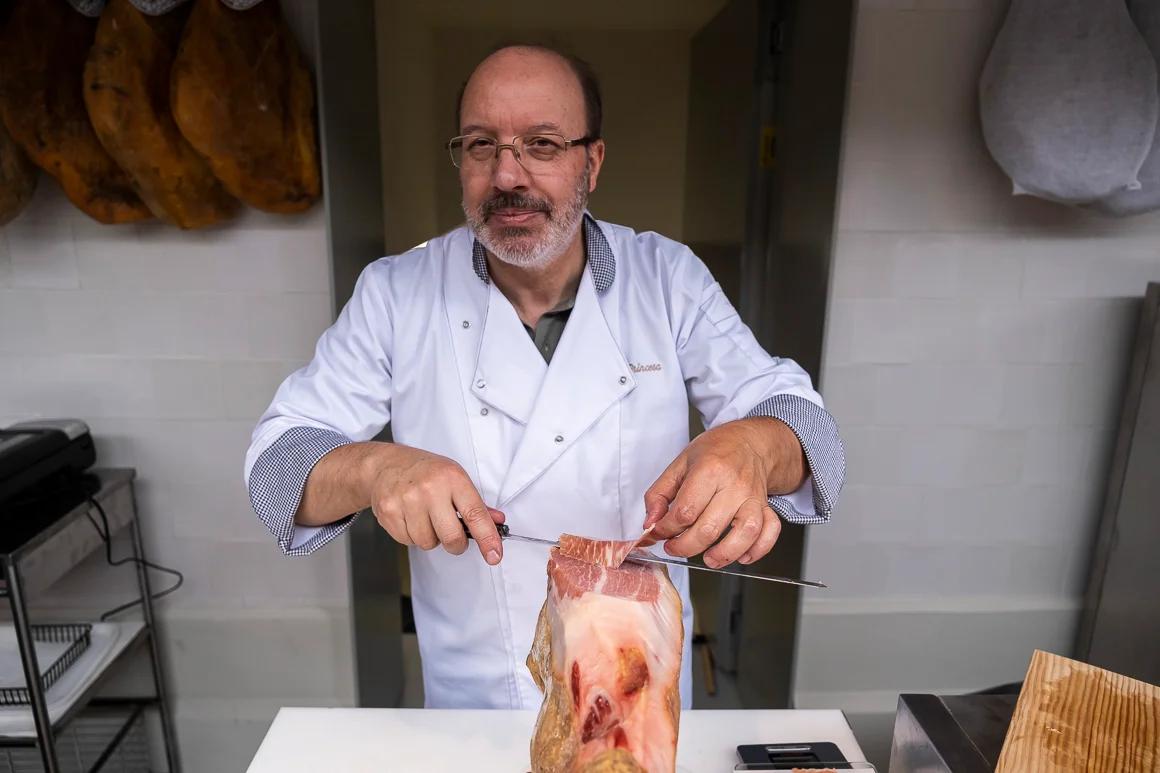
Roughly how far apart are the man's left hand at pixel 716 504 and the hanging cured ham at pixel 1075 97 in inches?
46.3

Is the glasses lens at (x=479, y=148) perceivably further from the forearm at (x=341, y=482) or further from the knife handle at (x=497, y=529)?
the knife handle at (x=497, y=529)

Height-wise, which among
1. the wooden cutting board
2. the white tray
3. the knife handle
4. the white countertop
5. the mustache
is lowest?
the white tray

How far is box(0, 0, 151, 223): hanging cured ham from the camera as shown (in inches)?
66.5

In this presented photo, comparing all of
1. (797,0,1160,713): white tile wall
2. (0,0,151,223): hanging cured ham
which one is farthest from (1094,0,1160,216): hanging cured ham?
(0,0,151,223): hanging cured ham

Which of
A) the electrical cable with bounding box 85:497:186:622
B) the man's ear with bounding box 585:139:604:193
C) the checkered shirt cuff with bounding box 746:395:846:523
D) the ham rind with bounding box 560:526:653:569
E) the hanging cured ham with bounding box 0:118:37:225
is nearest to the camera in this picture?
the ham rind with bounding box 560:526:653:569

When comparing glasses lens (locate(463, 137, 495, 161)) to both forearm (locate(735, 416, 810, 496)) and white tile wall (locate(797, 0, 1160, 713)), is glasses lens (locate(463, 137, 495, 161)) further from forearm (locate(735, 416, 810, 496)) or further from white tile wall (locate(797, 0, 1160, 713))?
white tile wall (locate(797, 0, 1160, 713))

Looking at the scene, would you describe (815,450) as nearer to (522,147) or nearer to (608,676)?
(608,676)

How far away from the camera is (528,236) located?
1341 mm

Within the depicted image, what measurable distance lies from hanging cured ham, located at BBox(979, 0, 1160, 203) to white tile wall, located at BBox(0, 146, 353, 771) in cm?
172

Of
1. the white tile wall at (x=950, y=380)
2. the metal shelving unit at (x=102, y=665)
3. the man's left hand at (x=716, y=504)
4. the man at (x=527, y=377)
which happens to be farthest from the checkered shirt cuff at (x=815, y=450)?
the metal shelving unit at (x=102, y=665)

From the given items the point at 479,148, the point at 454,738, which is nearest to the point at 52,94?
the point at 479,148

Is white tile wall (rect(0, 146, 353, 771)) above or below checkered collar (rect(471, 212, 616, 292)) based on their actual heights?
below

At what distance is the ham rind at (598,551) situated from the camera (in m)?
0.99

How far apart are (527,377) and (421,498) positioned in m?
0.44
